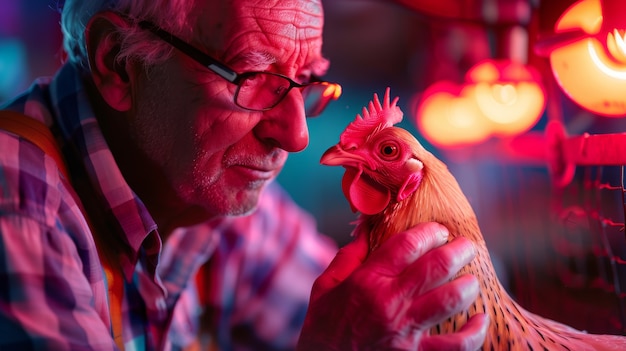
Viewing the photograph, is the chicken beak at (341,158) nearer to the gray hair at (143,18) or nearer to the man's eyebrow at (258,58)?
the man's eyebrow at (258,58)

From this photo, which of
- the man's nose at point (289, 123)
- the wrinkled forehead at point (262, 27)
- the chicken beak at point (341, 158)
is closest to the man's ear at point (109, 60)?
the wrinkled forehead at point (262, 27)

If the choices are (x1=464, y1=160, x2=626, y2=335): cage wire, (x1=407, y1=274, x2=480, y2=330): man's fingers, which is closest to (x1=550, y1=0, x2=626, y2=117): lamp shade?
(x1=464, y1=160, x2=626, y2=335): cage wire

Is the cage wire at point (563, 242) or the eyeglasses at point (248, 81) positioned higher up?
the eyeglasses at point (248, 81)

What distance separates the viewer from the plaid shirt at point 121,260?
2.44 ft

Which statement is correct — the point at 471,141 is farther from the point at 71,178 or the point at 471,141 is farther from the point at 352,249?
the point at 71,178

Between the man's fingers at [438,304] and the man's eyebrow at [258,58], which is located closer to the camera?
the man's fingers at [438,304]

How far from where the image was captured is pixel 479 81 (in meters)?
1.54

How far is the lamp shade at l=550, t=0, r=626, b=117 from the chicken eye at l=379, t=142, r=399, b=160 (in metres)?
0.35

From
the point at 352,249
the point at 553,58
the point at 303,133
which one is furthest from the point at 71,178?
the point at 553,58

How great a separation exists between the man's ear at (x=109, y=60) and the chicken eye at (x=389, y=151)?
594 mm

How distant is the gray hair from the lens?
95 cm

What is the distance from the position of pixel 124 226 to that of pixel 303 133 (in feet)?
1.49

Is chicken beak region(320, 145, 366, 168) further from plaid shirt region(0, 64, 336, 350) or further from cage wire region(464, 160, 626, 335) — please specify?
plaid shirt region(0, 64, 336, 350)

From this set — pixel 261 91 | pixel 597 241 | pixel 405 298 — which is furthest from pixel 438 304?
pixel 261 91
